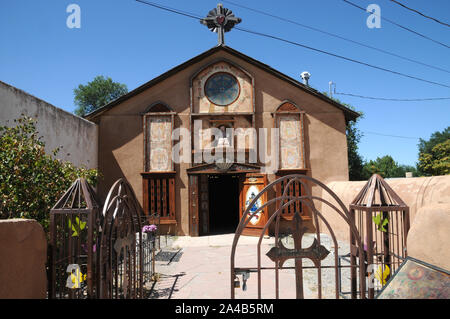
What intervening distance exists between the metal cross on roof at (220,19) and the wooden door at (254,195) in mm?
6515

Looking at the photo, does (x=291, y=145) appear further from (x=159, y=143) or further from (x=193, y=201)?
(x=159, y=143)

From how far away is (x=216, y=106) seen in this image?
13.1 m

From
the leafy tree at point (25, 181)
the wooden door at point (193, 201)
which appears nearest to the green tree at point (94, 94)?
the wooden door at point (193, 201)

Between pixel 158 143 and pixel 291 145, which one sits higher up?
pixel 158 143

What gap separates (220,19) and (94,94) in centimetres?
2937

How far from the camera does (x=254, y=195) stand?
12.4m

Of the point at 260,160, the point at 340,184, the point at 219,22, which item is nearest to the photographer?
the point at 340,184

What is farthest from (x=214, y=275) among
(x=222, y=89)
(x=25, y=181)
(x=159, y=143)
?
(x=222, y=89)

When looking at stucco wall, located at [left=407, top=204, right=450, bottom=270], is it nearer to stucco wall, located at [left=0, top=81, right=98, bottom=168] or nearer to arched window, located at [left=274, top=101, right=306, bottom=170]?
arched window, located at [left=274, top=101, right=306, bottom=170]

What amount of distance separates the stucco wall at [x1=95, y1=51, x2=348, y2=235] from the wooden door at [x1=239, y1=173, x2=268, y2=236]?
622 mm

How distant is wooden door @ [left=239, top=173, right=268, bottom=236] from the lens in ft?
40.1

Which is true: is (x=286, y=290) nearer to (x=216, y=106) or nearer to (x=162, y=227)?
(x=162, y=227)

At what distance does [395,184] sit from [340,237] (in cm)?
329

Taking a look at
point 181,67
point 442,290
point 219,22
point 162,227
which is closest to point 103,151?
point 162,227
